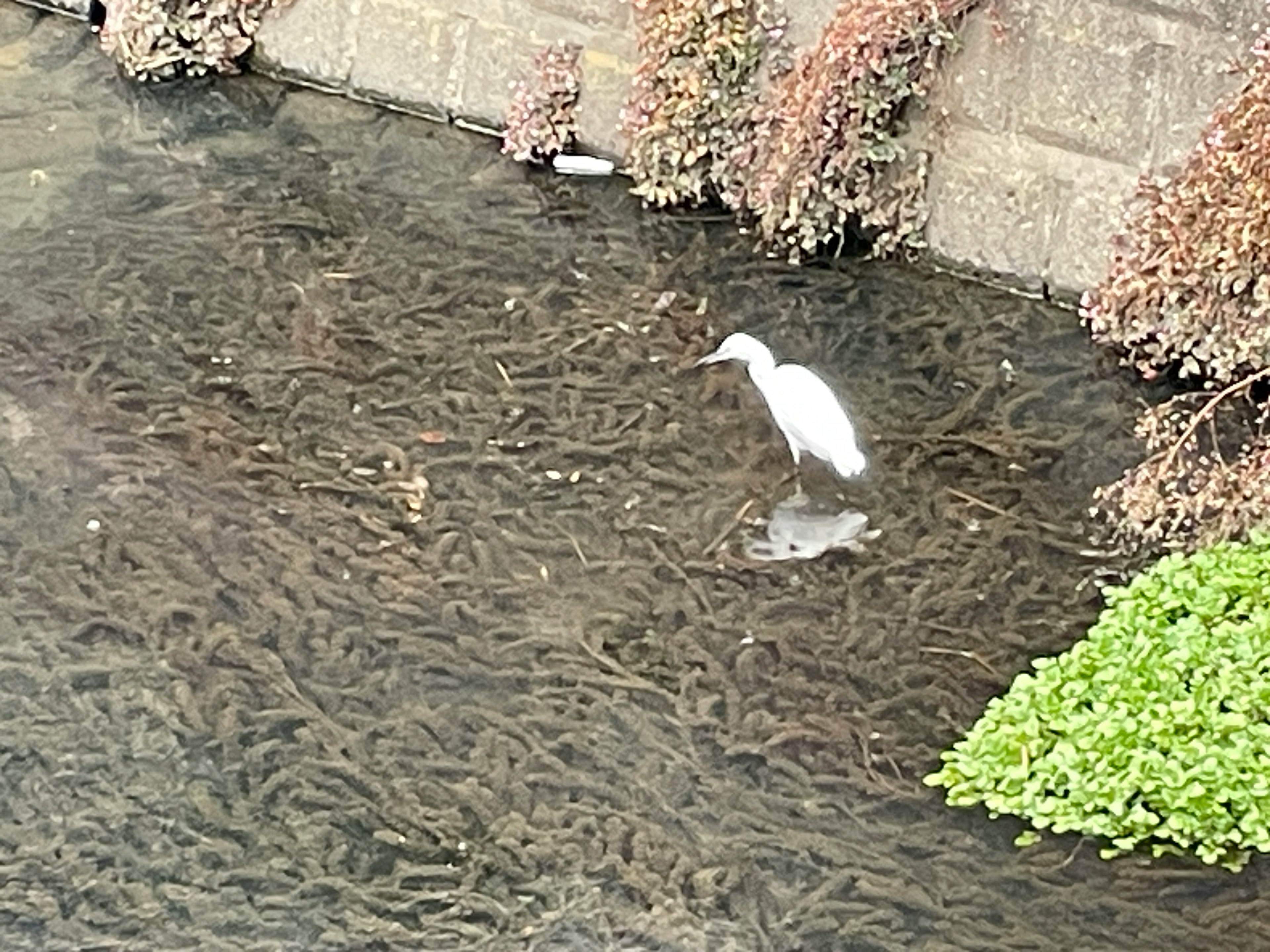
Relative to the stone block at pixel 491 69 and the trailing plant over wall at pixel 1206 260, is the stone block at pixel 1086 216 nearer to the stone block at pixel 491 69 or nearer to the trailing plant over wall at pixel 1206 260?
the trailing plant over wall at pixel 1206 260

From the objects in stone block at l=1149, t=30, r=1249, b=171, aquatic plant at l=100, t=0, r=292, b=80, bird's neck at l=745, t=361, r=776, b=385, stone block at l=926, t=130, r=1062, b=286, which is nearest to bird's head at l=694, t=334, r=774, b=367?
bird's neck at l=745, t=361, r=776, b=385

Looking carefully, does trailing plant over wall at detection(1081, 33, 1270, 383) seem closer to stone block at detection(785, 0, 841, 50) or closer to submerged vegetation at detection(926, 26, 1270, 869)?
submerged vegetation at detection(926, 26, 1270, 869)

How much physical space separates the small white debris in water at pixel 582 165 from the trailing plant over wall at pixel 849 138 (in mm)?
495

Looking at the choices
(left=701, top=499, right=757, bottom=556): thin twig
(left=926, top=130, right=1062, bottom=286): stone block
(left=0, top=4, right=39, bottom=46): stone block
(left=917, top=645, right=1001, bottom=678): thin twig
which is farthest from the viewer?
(left=0, top=4, right=39, bottom=46): stone block

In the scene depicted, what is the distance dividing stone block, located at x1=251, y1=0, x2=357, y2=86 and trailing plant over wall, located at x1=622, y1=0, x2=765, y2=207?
106cm

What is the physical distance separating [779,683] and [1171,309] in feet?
5.50

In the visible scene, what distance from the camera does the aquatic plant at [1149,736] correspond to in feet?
11.3

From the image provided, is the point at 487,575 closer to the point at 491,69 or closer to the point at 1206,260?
the point at 1206,260

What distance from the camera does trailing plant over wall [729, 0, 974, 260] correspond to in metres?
4.94

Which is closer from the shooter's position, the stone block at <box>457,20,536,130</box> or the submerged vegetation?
the submerged vegetation

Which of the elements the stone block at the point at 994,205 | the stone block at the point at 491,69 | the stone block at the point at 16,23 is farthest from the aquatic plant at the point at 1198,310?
the stone block at the point at 16,23

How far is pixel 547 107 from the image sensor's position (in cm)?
561

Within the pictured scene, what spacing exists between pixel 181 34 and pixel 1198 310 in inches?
130

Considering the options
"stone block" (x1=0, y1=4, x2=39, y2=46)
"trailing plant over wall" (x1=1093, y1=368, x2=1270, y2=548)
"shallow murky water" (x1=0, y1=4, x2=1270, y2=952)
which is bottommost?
"shallow murky water" (x1=0, y1=4, x2=1270, y2=952)
